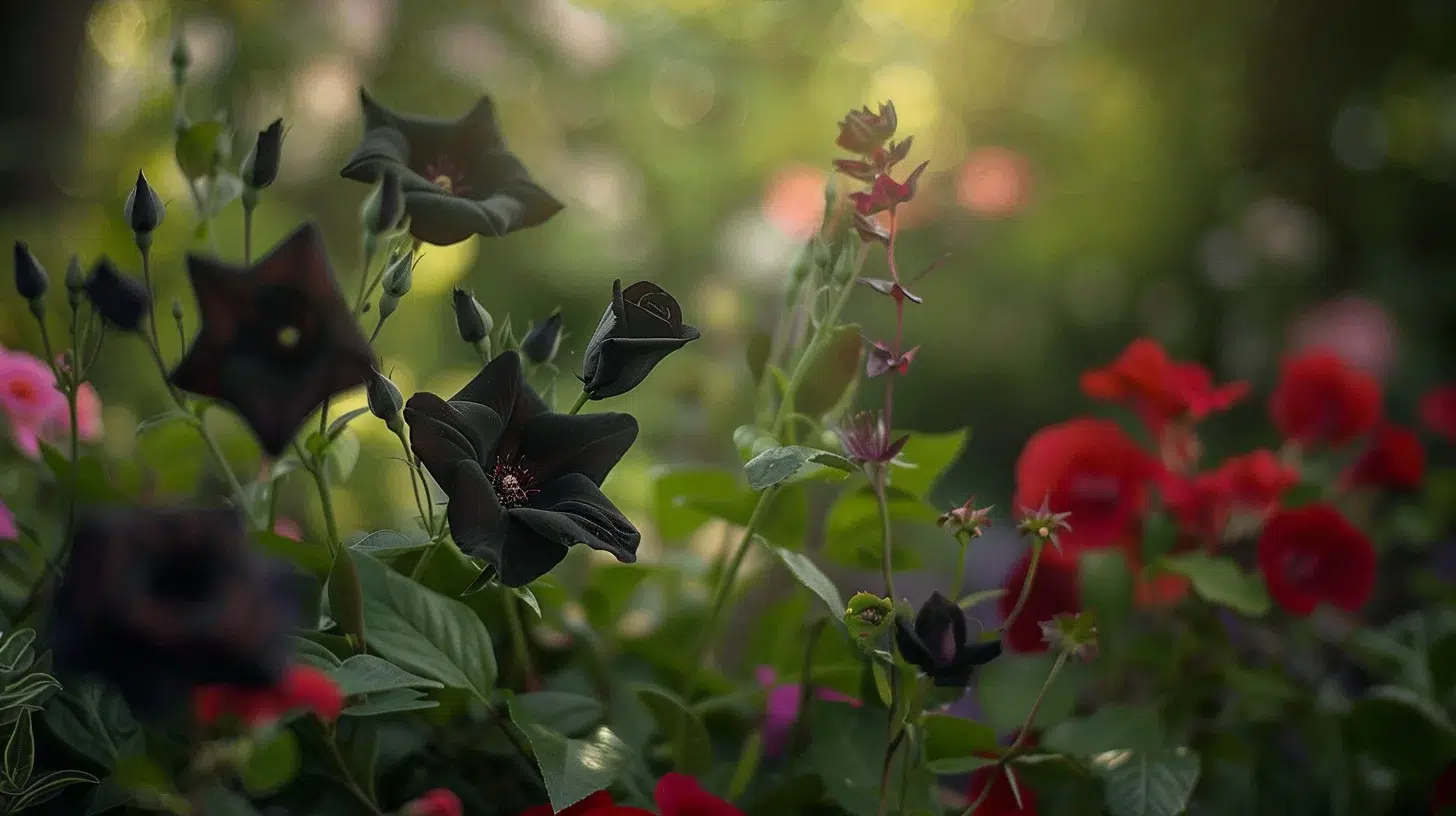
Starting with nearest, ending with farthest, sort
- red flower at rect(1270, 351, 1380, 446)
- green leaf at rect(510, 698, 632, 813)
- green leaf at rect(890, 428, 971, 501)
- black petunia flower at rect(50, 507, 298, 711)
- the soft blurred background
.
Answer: black petunia flower at rect(50, 507, 298, 711) < green leaf at rect(510, 698, 632, 813) < green leaf at rect(890, 428, 971, 501) < red flower at rect(1270, 351, 1380, 446) < the soft blurred background

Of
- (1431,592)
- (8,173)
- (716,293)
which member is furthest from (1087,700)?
(8,173)

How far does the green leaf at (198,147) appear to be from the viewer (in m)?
0.38

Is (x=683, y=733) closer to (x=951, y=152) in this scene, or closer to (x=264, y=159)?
(x=264, y=159)

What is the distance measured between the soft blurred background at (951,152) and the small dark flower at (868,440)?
0.75 meters

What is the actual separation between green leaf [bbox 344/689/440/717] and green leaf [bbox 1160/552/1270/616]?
12.3 inches

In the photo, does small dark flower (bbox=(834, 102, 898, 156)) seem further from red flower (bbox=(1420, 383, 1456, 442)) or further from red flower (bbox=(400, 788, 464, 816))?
red flower (bbox=(1420, 383, 1456, 442))

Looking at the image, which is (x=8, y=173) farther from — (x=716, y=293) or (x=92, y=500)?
(x=92, y=500)

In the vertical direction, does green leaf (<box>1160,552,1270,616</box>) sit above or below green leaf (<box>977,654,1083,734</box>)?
above

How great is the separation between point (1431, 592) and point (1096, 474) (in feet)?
0.85

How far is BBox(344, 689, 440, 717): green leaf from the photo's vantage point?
1.01 feet

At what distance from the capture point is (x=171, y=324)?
2.79ft

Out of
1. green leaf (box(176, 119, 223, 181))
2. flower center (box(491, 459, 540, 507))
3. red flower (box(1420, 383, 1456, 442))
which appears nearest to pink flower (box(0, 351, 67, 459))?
green leaf (box(176, 119, 223, 181))

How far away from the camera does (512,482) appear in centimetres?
34

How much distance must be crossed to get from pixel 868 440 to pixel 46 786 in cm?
25
